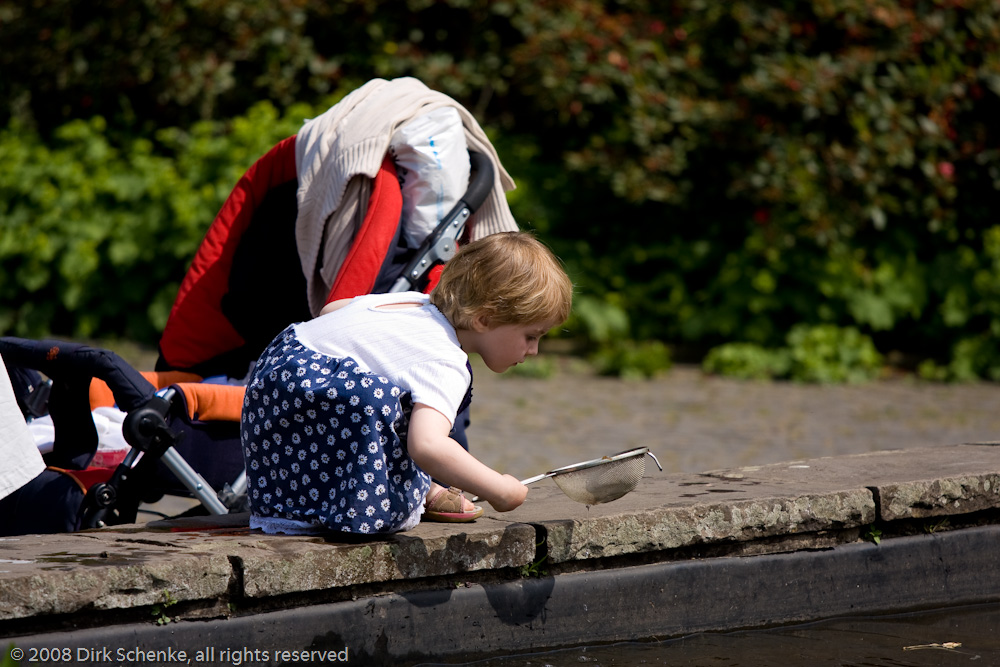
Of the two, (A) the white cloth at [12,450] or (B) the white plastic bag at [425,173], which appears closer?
(A) the white cloth at [12,450]

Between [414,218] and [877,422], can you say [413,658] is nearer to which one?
[414,218]

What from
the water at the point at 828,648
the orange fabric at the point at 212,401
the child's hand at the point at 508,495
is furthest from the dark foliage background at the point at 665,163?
the child's hand at the point at 508,495

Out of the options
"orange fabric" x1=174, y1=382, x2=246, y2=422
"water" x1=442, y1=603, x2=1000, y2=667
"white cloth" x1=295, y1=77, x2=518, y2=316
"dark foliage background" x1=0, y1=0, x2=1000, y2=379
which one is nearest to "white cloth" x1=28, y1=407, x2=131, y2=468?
"orange fabric" x1=174, y1=382, x2=246, y2=422

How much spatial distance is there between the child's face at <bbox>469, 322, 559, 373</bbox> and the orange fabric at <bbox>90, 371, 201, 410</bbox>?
110 centimetres

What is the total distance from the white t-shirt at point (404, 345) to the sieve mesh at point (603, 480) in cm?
33

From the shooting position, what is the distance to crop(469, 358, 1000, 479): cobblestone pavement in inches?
222

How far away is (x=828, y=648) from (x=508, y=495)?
938 mm

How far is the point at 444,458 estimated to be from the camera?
230 cm

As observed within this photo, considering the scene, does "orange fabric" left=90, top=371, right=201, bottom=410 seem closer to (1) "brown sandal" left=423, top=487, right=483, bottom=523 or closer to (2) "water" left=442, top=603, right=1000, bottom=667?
(1) "brown sandal" left=423, top=487, right=483, bottom=523

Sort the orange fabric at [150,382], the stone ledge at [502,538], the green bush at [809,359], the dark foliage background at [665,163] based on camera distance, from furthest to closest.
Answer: the green bush at [809,359] → the dark foliage background at [665,163] → the orange fabric at [150,382] → the stone ledge at [502,538]

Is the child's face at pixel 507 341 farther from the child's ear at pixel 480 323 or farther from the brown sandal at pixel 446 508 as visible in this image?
the brown sandal at pixel 446 508

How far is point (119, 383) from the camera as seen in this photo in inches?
109

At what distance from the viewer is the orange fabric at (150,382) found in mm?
3252

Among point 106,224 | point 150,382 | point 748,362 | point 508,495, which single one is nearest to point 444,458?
point 508,495
